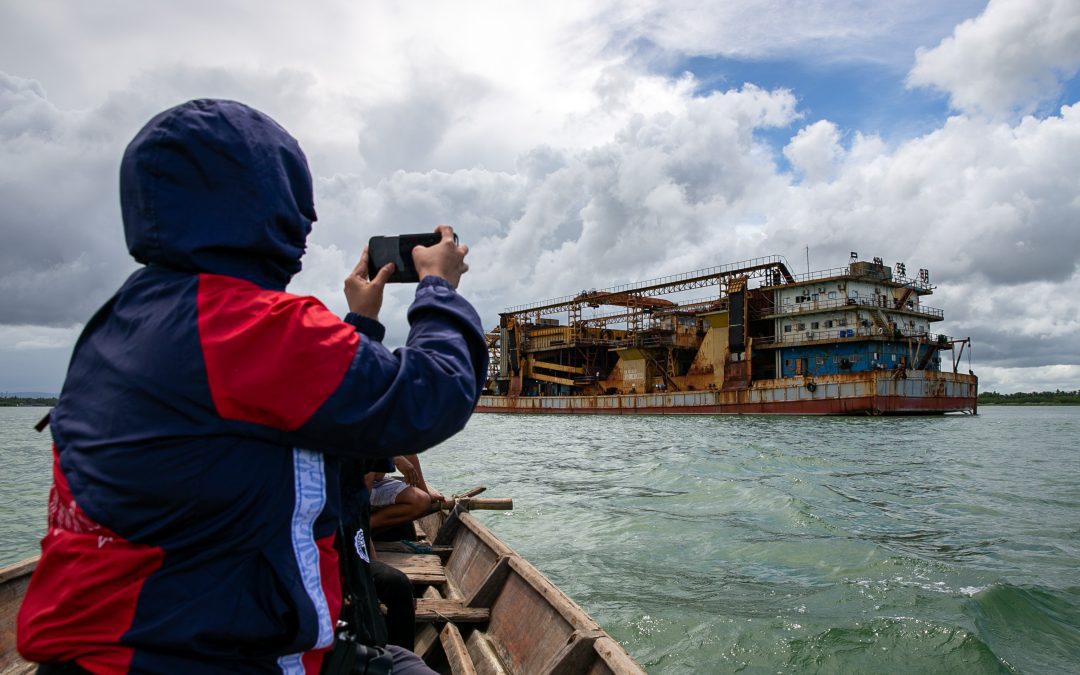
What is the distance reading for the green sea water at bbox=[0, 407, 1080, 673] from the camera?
5.23 metres

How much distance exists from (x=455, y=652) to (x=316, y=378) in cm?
311

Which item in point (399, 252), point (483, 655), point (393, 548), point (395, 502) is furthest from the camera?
point (393, 548)

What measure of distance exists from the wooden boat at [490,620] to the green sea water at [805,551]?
1405 mm

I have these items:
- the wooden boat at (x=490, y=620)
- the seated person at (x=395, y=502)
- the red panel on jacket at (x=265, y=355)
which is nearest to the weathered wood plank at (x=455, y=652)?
the wooden boat at (x=490, y=620)

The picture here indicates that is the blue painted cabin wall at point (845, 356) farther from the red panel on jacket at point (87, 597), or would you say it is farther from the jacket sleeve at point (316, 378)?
the red panel on jacket at point (87, 597)

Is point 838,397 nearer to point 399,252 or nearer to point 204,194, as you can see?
point 399,252

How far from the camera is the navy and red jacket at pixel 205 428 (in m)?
1.10

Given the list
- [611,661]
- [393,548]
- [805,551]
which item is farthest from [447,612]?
[805,551]

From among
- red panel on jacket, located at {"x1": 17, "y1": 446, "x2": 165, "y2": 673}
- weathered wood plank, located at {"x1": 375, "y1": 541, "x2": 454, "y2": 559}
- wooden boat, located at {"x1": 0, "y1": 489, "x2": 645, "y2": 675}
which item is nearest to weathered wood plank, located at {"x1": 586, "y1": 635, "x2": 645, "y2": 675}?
wooden boat, located at {"x1": 0, "y1": 489, "x2": 645, "y2": 675}

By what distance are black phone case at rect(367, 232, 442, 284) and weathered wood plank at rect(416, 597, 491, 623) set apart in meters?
3.14

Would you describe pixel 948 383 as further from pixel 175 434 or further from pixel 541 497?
pixel 175 434

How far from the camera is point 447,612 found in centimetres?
434

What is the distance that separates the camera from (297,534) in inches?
46.9

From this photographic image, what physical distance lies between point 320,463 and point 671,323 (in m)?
46.6
